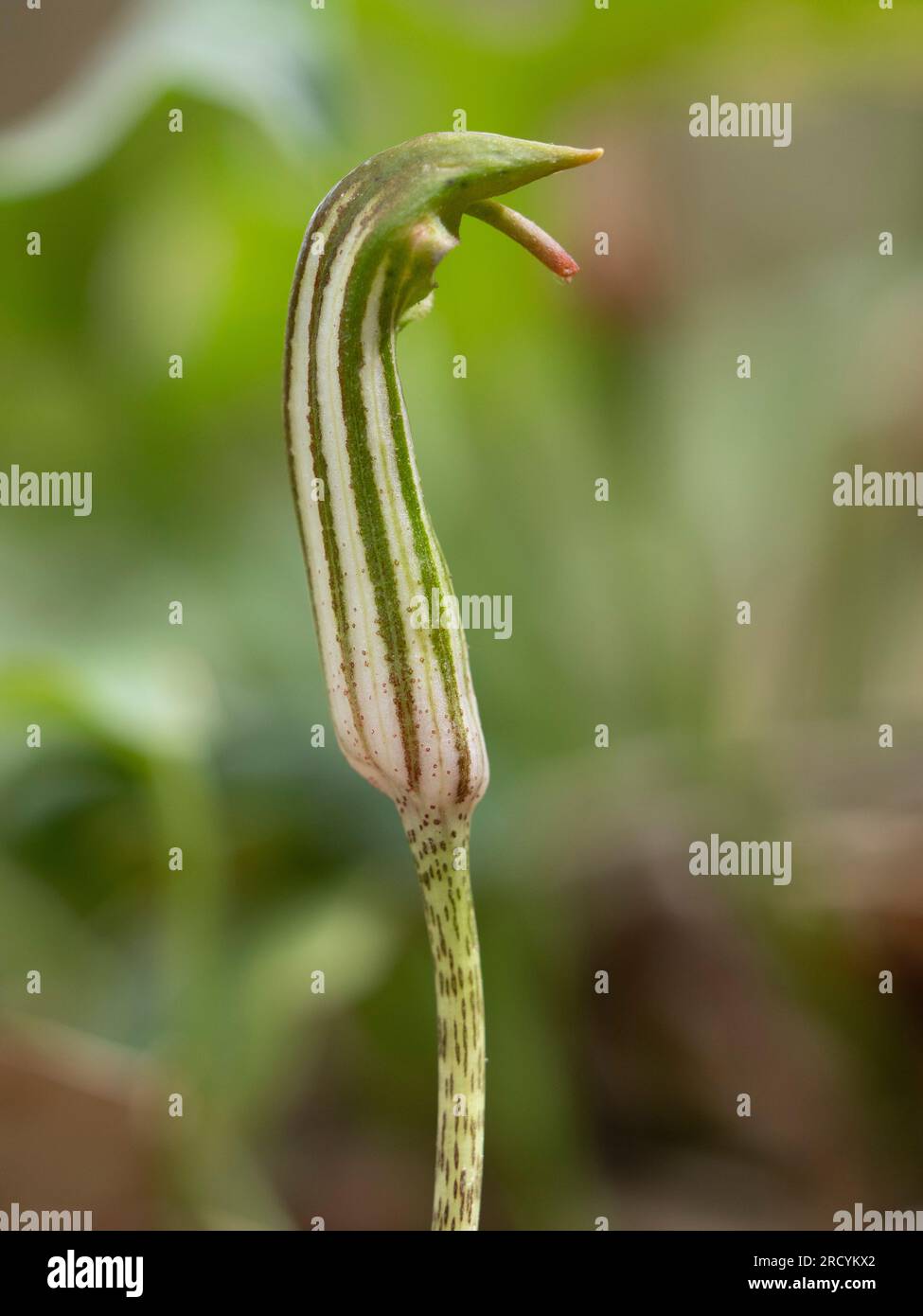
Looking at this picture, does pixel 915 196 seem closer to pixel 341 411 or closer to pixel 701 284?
pixel 701 284

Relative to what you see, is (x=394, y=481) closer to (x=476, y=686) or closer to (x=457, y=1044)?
(x=457, y=1044)

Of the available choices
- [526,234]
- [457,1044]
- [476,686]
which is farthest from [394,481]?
[476,686]

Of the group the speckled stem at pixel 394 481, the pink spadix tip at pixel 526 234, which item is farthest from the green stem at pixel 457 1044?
the pink spadix tip at pixel 526 234

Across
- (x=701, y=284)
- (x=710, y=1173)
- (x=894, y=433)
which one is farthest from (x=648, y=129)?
(x=710, y=1173)

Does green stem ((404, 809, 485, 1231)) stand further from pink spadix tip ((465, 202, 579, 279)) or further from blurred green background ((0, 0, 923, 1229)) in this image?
blurred green background ((0, 0, 923, 1229))

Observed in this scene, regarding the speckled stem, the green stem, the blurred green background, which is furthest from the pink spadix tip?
the blurred green background

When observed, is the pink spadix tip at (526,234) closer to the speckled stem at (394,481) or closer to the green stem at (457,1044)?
the speckled stem at (394,481)
